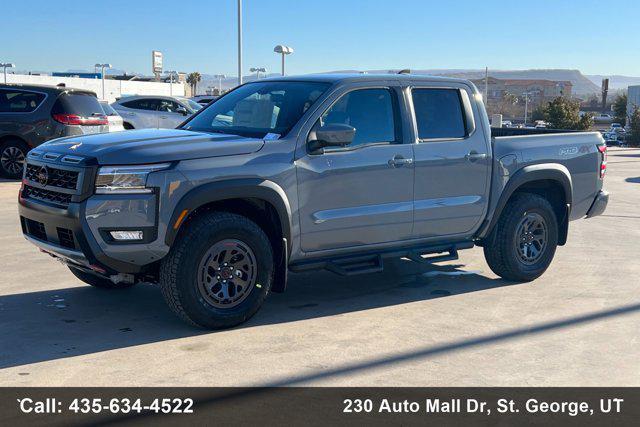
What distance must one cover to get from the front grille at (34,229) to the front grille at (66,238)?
251mm

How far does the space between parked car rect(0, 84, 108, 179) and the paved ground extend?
6713 mm

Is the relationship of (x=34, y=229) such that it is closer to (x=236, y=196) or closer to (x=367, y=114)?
(x=236, y=196)

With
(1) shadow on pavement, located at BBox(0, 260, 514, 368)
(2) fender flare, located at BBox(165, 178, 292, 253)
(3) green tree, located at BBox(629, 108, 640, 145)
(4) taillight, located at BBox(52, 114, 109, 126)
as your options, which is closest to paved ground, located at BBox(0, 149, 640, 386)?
(1) shadow on pavement, located at BBox(0, 260, 514, 368)

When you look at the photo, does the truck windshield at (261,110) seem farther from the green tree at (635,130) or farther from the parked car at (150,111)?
the green tree at (635,130)

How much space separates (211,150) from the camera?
18.4 ft

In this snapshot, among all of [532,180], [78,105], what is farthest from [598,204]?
[78,105]

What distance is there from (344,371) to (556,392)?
4.15 ft

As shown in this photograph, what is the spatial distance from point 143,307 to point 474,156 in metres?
3.09

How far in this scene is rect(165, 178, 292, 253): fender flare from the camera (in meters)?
5.45

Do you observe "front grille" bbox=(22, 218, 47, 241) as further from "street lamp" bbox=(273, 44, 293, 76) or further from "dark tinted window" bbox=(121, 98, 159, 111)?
"street lamp" bbox=(273, 44, 293, 76)

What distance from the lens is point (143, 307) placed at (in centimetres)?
648

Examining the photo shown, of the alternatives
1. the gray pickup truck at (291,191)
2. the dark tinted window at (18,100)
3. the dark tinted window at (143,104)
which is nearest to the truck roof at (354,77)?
the gray pickup truck at (291,191)

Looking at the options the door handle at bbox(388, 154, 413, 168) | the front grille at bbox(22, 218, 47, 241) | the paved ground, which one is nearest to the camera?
the paved ground

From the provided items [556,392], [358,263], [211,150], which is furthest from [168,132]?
[556,392]
